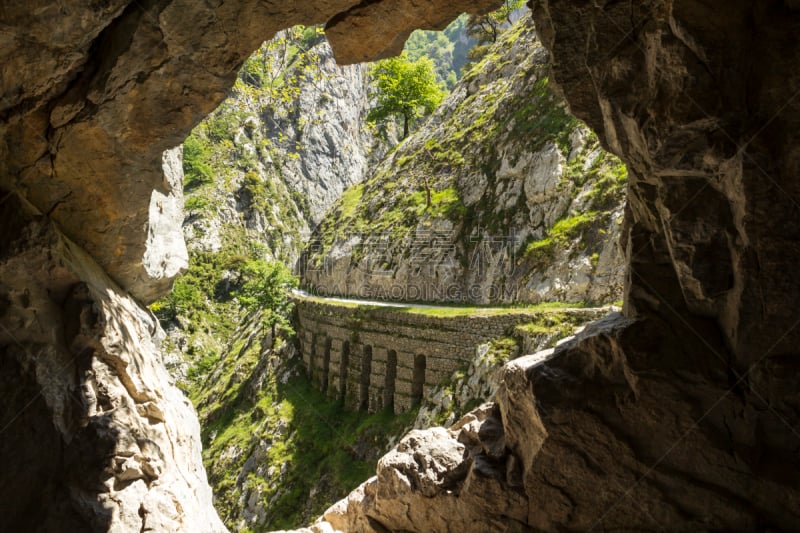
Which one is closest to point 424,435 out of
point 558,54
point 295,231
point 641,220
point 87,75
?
point 641,220

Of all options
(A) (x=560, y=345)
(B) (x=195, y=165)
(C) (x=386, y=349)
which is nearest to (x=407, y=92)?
(C) (x=386, y=349)

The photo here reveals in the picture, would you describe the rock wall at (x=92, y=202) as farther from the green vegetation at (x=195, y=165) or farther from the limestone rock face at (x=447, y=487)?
the green vegetation at (x=195, y=165)

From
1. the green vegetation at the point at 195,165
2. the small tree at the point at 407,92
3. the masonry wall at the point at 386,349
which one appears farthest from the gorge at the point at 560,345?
the green vegetation at the point at 195,165

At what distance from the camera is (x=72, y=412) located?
706 centimetres

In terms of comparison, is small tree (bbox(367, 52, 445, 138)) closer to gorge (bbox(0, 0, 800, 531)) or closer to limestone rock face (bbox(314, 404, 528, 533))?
gorge (bbox(0, 0, 800, 531))

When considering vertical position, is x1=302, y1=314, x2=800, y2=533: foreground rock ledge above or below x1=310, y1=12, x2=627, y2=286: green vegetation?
below

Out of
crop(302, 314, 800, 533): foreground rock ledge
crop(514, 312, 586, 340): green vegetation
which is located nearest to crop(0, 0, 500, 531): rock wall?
crop(302, 314, 800, 533): foreground rock ledge

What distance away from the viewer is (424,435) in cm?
870

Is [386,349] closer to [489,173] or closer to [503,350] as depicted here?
[503,350]

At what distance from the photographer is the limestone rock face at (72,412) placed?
6.48 metres

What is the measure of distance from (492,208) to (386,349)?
1138cm

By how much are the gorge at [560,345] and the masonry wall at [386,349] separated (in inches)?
589

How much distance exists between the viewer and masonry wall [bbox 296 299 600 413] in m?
23.8

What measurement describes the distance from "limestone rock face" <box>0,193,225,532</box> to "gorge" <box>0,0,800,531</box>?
3 centimetres
